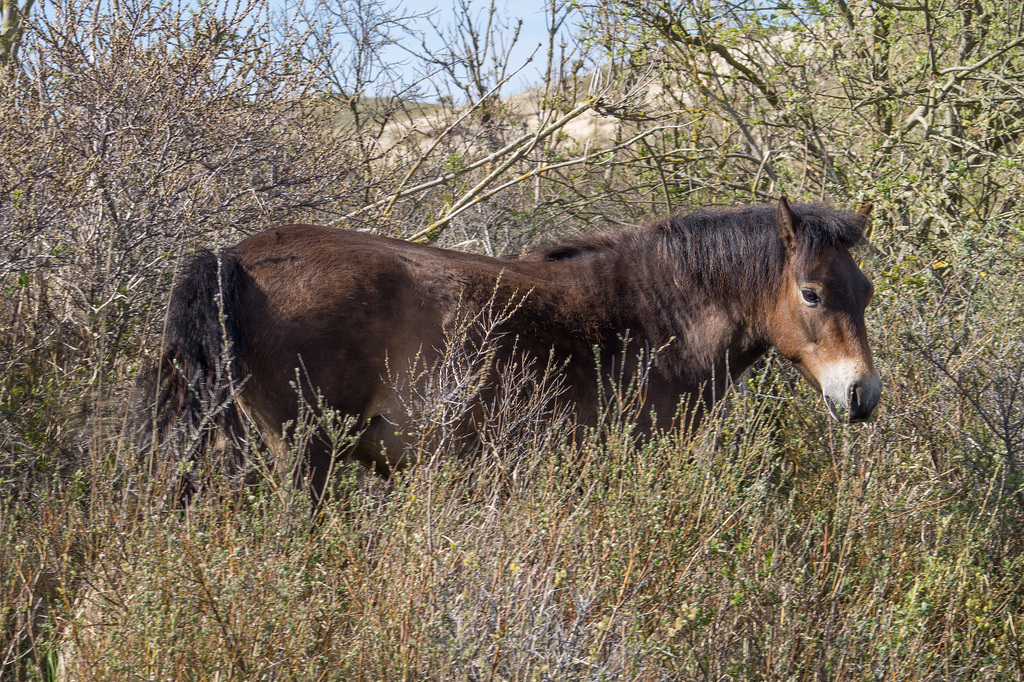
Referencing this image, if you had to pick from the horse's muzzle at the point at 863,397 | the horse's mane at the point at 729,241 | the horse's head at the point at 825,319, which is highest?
the horse's mane at the point at 729,241

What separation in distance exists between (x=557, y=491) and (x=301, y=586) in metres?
0.99

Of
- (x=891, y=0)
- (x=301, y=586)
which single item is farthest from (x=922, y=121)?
(x=301, y=586)

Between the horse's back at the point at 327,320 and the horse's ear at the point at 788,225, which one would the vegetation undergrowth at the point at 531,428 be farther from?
the horse's ear at the point at 788,225

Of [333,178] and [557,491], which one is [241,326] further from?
[333,178]

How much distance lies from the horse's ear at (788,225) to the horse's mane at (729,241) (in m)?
0.03

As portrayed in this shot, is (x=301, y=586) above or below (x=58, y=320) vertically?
below

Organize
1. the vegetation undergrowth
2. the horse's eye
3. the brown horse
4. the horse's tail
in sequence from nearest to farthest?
the vegetation undergrowth → the horse's tail → the brown horse → the horse's eye

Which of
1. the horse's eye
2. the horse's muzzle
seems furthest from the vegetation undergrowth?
the horse's eye

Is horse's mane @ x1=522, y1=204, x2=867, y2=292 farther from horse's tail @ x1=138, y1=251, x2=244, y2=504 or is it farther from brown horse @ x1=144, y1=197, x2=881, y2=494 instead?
horse's tail @ x1=138, y1=251, x2=244, y2=504

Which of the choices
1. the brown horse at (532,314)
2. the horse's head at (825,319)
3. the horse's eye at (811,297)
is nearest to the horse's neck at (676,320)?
the brown horse at (532,314)

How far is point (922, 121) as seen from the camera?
6262mm

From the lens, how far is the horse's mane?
4117mm

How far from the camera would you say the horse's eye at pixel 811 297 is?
398cm

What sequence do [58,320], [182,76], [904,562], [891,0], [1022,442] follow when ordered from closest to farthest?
[904,562], [1022,442], [58,320], [182,76], [891,0]
